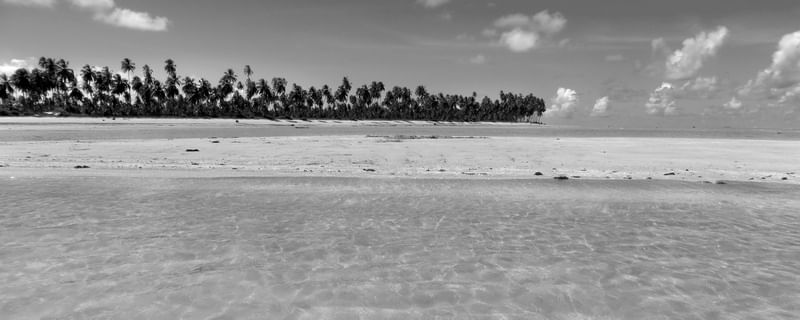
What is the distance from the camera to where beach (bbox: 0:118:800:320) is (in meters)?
5.20

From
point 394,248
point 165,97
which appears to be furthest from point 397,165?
point 165,97

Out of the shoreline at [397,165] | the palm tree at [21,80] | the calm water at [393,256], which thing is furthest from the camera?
the palm tree at [21,80]

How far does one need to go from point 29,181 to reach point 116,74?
126896 millimetres

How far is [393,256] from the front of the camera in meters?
6.97

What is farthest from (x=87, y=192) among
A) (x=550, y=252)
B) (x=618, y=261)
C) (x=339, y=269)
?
(x=618, y=261)

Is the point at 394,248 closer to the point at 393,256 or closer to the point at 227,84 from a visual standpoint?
the point at 393,256

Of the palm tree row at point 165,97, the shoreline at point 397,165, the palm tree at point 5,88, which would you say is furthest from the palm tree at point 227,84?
the shoreline at point 397,165

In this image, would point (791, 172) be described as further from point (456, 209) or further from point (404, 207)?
point (404, 207)

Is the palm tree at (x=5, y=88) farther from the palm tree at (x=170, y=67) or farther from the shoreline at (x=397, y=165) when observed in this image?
the shoreline at (x=397, y=165)

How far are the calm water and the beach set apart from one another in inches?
1.5

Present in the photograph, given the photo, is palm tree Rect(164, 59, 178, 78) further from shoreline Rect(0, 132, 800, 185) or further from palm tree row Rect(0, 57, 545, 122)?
shoreline Rect(0, 132, 800, 185)

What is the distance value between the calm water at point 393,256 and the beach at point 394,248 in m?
0.04

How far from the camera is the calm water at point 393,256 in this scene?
16.9ft

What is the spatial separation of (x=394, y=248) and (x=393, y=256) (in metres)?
0.42
